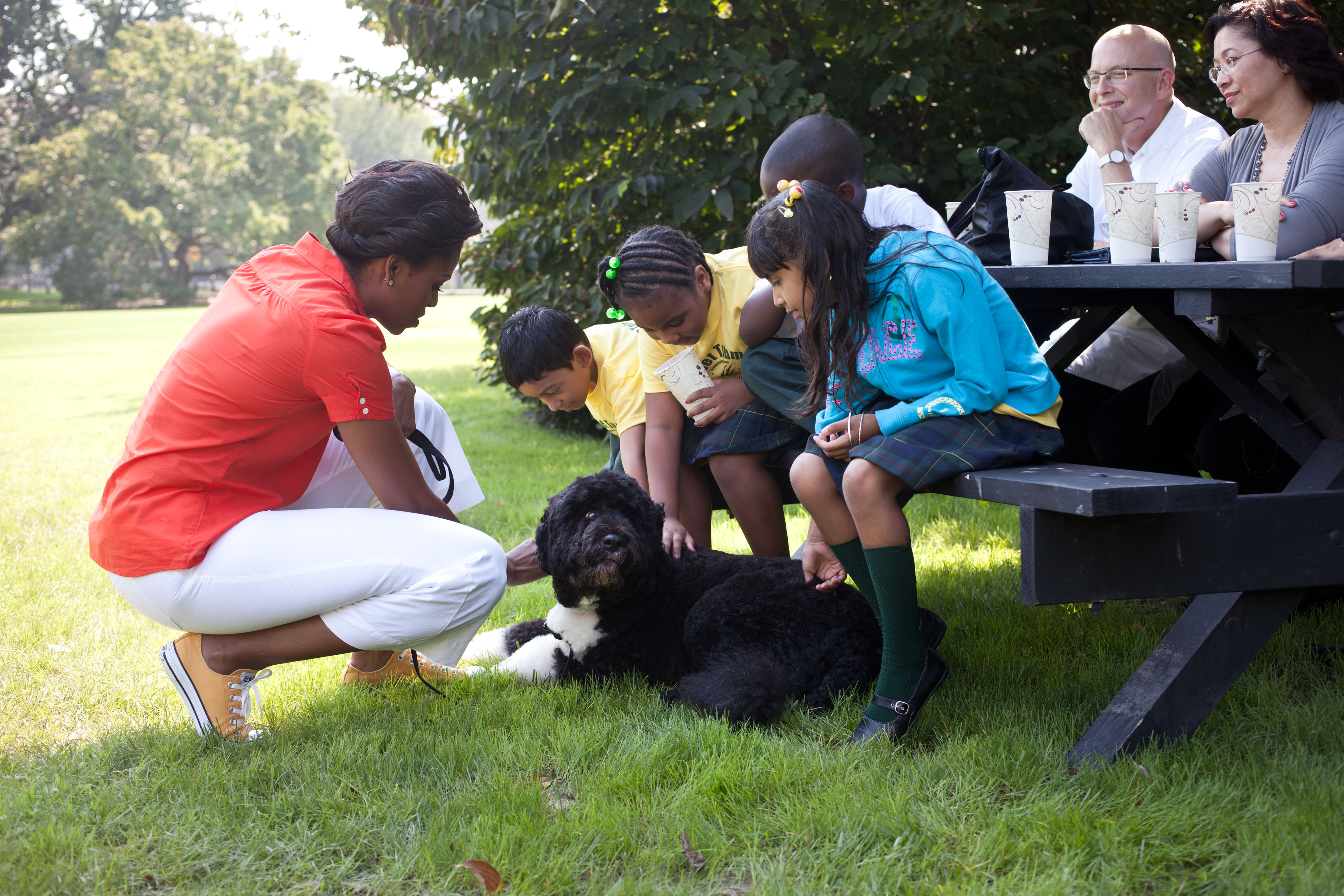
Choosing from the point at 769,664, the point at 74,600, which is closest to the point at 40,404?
the point at 74,600

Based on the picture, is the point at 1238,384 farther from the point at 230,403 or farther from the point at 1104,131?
the point at 230,403

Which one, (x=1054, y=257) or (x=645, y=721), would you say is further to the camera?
(x=1054, y=257)

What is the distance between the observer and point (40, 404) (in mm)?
12727

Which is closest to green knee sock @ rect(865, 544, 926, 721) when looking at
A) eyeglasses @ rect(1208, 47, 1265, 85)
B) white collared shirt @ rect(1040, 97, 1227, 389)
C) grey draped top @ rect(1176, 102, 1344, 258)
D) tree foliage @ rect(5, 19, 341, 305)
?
grey draped top @ rect(1176, 102, 1344, 258)

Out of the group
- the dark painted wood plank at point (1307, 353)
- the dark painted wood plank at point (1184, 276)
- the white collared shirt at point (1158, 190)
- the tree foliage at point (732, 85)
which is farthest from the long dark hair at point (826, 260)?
the tree foliage at point (732, 85)

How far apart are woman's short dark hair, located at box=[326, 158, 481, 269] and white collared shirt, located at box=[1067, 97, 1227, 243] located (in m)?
2.57

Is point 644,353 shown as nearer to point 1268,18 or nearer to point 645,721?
point 645,721

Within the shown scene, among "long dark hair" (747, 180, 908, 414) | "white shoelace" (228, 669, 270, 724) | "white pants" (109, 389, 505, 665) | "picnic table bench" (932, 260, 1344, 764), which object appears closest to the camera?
"picnic table bench" (932, 260, 1344, 764)

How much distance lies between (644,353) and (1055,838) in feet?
6.93

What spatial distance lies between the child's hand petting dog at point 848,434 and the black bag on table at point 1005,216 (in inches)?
37.5

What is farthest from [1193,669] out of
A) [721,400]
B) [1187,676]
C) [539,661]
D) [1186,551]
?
[539,661]

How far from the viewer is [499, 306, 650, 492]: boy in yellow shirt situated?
11.6 ft

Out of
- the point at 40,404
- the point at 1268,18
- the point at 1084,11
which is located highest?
the point at 1084,11

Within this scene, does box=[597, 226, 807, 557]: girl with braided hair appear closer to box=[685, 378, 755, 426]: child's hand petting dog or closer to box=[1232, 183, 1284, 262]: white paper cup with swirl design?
box=[685, 378, 755, 426]: child's hand petting dog
